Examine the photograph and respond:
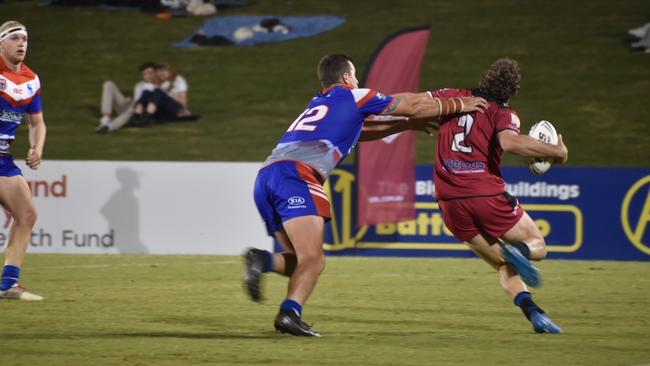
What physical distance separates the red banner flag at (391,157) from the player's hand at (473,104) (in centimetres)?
765

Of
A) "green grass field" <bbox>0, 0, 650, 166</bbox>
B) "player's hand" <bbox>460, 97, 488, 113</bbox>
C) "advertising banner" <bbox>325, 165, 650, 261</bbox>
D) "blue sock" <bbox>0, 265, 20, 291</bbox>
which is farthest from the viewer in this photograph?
"green grass field" <bbox>0, 0, 650, 166</bbox>

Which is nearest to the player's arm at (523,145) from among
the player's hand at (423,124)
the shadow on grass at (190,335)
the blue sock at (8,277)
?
the player's hand at (423,124)

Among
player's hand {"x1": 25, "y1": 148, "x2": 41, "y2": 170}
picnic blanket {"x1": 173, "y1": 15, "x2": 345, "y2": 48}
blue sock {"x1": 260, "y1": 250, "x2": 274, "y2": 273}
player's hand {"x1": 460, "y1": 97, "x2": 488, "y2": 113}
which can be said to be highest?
player's hand {"x1": 460, "y1": 97, "x2": 488, "y2": 113}

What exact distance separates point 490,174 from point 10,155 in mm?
4381

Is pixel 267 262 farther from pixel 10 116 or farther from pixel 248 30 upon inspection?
pixel 248 30

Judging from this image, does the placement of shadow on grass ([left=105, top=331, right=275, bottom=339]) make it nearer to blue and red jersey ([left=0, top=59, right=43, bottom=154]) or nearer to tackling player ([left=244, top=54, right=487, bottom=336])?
tackling player ([left=244, top=54, right=487, bottom=336])

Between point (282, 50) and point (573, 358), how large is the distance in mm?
19271

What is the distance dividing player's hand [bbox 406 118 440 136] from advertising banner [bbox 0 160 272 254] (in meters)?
8.02

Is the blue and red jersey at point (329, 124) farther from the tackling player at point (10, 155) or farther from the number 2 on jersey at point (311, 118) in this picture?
the tackling player at point (10, 155)

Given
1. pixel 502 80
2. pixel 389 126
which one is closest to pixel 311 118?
pixel 389 126

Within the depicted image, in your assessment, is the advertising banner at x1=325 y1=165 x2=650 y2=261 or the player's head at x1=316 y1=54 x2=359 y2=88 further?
the advertising banner at x1=325 y1=165 x2=650 y2=261

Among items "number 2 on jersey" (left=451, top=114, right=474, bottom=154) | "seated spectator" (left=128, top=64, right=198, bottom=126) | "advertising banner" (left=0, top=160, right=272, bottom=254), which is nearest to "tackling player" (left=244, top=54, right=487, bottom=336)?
"number 2 on jersey" (left=451, top=114, right=474, bottom=154)

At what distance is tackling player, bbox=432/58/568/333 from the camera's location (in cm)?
884

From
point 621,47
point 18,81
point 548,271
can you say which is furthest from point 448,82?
point 18,81
